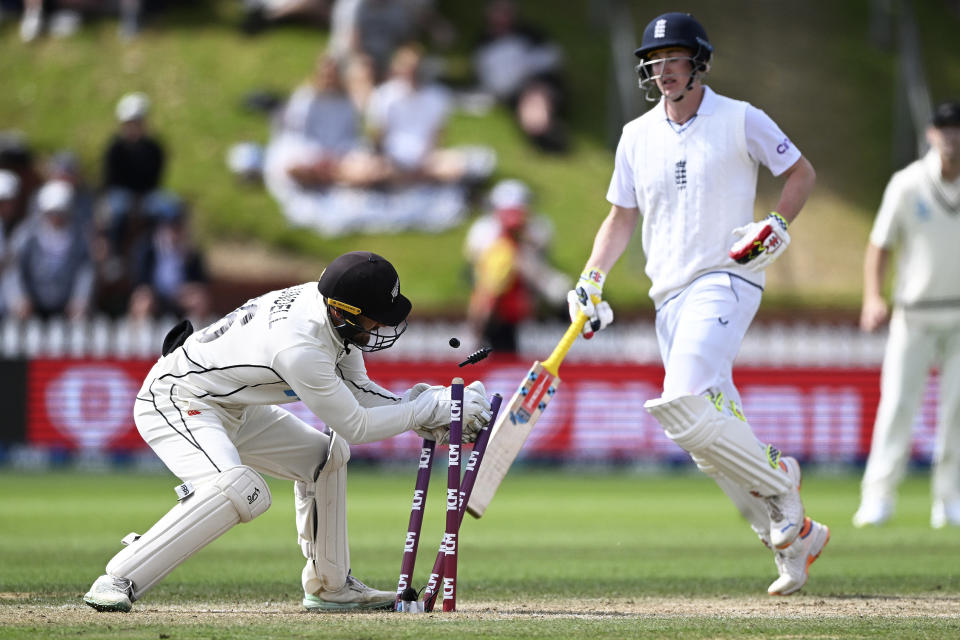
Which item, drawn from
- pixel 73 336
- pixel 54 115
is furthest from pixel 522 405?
pixel 54 115

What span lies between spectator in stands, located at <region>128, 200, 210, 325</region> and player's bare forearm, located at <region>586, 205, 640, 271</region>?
8.90m

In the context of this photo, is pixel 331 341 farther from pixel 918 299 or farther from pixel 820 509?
pixel 820 509

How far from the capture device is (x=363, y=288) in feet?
17.3

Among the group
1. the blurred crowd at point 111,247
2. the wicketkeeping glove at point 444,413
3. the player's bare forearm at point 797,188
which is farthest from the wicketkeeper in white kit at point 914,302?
the blurred crowd at point 111,247

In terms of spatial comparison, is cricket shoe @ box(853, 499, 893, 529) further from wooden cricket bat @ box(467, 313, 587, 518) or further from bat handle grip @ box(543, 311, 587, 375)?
wooden cricket bat @ box(467, 313, 587, 518)

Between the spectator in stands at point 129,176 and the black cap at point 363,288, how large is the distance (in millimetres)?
10628

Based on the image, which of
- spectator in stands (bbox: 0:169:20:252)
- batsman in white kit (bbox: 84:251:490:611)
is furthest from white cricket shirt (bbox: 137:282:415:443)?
spectator in stands (bbox: 0:169:20:252)

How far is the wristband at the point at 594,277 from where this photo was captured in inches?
246

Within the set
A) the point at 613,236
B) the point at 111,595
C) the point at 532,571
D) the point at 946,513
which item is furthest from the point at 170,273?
the point at 111,595

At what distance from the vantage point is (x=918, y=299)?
9180 millimetres

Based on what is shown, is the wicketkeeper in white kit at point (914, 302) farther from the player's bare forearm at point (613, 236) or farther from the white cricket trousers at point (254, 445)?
the white cricket trousers at point (254, 445)

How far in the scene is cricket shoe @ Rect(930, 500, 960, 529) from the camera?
9.29m

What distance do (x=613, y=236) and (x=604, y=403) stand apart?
7.40 m

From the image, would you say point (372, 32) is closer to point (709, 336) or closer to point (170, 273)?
point (170, 273)
